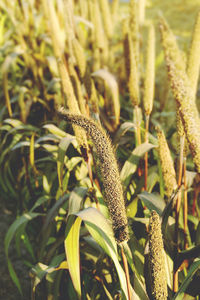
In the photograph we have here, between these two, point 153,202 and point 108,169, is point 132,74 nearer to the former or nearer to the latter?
point 153,202

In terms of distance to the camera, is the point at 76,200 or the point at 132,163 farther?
the point at 132,163

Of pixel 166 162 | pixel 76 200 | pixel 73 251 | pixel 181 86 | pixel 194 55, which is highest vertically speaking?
pixel 194 55

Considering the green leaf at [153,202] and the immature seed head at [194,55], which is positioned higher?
the immature seed head at [194,55]

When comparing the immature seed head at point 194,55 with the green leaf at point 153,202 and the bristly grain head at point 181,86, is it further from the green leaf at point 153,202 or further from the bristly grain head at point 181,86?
the green leaf at point 153,202

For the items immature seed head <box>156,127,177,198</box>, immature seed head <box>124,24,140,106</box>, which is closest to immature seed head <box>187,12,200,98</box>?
immature seed head <box>156,127,177,198</box>

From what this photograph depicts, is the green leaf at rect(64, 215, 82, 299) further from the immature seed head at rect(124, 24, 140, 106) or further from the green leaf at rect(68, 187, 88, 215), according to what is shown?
the immature seed head at rect(124, 24, 140, 106)

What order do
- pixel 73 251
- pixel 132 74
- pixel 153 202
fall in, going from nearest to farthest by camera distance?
1. pixel 73 251
2. pixel 153 202
3. pixel 132 74

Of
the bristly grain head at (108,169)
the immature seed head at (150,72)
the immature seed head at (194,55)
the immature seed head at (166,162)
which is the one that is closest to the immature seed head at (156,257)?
the bristly grain head at (108,169)

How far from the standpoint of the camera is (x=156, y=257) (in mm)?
726

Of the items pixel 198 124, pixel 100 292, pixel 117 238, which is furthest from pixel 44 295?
pixel 198 124

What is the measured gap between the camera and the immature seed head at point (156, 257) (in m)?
0.70

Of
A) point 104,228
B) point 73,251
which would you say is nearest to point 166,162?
point 104,228

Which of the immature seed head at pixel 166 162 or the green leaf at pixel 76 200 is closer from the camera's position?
the immature seed head at pixel 166 162

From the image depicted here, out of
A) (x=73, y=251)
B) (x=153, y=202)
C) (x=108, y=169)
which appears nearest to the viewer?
(x=108, y=169)
